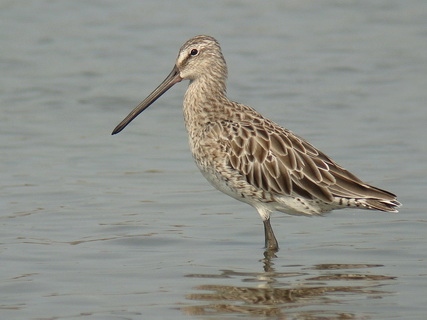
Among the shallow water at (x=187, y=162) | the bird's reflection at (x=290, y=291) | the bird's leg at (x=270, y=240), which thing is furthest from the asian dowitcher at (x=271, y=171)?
the bird's reflection at (x=290, y=291)

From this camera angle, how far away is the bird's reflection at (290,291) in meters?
7.45

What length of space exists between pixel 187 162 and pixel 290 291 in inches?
163

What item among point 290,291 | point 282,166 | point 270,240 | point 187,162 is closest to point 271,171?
point 282,166

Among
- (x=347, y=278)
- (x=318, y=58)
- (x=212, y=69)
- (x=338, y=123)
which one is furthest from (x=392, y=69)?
(x=347, y=278)

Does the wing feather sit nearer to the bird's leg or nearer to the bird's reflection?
the bird's leg

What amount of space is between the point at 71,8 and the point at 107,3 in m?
0.70

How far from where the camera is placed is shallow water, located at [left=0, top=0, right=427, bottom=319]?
7914 millimetres

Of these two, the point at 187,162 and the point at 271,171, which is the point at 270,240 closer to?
the point at 271,171

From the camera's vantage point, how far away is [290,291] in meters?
7.94

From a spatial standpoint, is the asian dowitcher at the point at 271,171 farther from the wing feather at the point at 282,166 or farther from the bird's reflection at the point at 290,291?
the bird's reflection at the point at 290,291

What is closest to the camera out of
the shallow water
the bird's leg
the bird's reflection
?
the bird's reflection

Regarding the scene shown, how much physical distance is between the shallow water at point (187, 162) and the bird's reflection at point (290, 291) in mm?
21

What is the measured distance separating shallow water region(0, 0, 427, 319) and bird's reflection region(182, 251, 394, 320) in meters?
0.02

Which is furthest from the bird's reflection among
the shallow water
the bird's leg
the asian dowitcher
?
the asian dowitcher
